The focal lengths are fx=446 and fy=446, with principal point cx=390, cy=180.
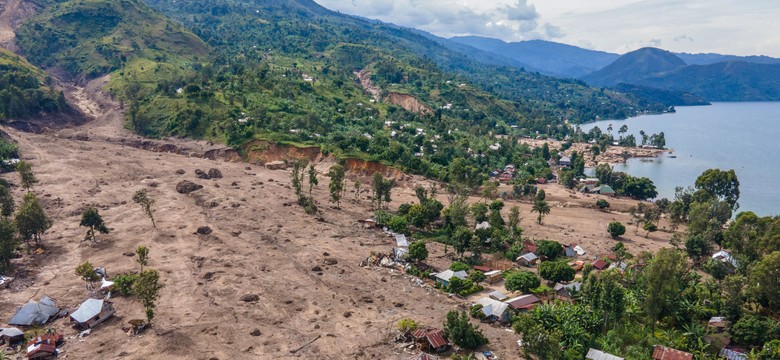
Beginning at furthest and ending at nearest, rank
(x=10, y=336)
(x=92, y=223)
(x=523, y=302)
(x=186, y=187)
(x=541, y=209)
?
(x=186, y=187) < (x=541, y=209) < (x=92, y=223) < (x=523, y=302) < (x=10, y=336)

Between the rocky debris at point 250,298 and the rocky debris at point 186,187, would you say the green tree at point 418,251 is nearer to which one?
the rocky debris at point 250,298

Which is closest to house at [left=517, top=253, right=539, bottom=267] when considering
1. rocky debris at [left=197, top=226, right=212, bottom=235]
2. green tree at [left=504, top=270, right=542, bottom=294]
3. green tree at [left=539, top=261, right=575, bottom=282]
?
green tree at [left=539, top=261, right=575, bottom=282]

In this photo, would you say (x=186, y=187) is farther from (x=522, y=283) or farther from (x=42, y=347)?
(x=522, y=283)

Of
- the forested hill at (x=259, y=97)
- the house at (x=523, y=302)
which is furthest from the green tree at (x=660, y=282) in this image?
the forested hill at (x=259, y=97)

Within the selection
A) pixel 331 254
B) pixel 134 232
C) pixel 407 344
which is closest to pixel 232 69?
pixel 134 232

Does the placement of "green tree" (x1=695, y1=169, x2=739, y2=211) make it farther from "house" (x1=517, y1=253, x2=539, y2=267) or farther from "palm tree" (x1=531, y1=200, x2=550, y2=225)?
"house" (x1=517, y1=253, x2=539, y2=267)

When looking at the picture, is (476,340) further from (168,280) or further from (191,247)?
(191,247)

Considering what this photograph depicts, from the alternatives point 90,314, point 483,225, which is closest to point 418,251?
point 483,225
